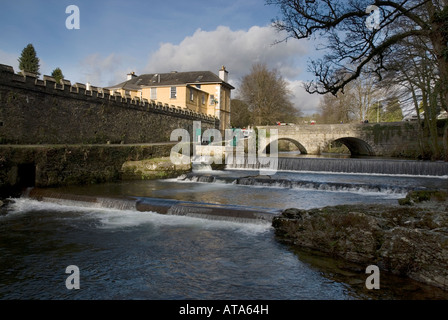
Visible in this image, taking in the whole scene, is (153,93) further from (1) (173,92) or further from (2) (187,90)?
(2) (187,90)

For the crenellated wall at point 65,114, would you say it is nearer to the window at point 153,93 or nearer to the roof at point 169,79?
the window at point 153,93

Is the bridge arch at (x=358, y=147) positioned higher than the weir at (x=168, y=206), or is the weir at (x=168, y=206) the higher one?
the bridge arch at (x=358, y=147)

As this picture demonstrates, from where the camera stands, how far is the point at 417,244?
18.0 feet

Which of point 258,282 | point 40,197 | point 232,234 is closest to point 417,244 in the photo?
point 258,282

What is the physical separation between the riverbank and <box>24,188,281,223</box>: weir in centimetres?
97

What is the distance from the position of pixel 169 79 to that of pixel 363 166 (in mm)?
31466

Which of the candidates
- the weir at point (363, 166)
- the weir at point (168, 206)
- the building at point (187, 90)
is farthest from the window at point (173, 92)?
the weir at point (168, 206)

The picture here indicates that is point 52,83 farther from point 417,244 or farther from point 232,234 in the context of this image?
point 417,244

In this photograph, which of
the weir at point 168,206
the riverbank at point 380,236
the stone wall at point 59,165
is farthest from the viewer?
the stone wall at point 59,165

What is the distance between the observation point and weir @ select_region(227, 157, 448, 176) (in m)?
18.8

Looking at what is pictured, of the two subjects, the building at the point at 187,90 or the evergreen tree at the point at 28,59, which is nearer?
the building at the point at 187,90

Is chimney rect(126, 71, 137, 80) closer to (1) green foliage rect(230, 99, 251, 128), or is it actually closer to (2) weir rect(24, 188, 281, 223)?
(1) green foliage rect(230, 99, 251, 128)

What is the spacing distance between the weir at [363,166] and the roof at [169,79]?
2416 cm

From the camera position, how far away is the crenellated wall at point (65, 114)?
53.2 ft
